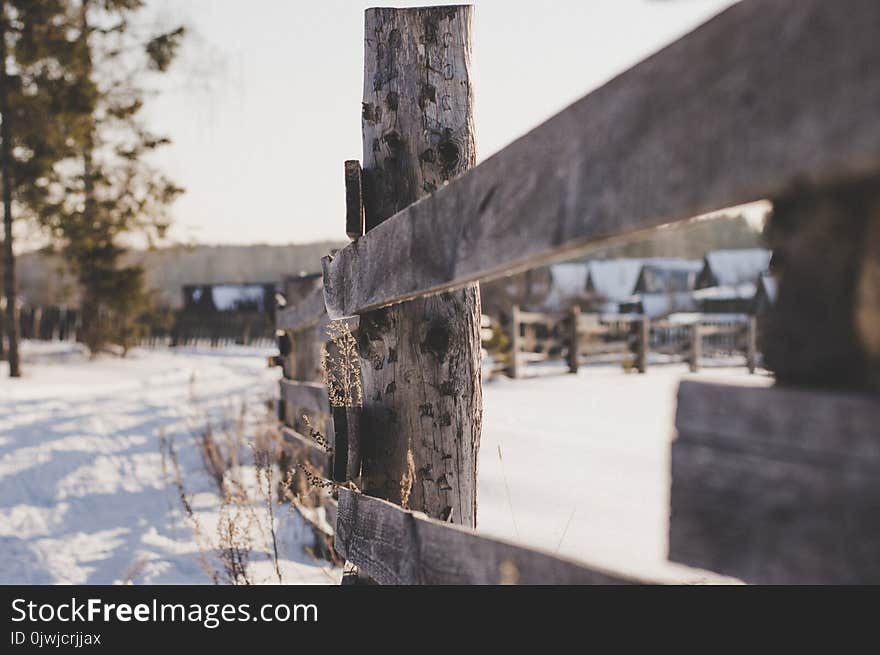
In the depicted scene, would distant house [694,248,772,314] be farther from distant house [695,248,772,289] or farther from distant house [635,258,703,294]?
distant house [635,258,703,294]

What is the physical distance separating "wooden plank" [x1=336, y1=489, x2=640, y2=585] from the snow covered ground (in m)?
0.09

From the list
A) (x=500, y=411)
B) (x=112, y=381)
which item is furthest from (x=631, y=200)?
(x=112, y=381)

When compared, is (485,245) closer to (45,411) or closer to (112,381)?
(45,411)

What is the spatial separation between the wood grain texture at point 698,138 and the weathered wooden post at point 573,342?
48.1 ft

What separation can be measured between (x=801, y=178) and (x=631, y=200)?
22 cm

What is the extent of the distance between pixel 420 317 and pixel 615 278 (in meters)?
38.9

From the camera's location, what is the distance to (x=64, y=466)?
618 cm

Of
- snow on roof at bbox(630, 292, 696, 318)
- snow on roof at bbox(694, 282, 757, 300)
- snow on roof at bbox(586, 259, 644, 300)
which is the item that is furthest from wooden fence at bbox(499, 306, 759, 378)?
snow on roof at bbox(586, 259, 644, 300)

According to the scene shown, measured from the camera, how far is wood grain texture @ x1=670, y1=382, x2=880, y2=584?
721 millimetres

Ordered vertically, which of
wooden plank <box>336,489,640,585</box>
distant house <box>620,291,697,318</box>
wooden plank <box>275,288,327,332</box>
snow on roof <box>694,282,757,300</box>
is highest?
snow on roof <box>694,282,757,300</box>

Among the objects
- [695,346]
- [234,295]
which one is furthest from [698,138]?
[234,295]

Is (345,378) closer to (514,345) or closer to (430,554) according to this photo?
(430,554)

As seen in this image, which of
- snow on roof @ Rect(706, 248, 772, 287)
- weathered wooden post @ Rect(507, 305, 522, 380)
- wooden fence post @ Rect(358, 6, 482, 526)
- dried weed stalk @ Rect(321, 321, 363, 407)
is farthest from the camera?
snow on roof @ Rect(706, 248, 772, 287)

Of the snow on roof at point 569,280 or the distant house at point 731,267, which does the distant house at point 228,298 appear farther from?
the distant house at point 731,267
